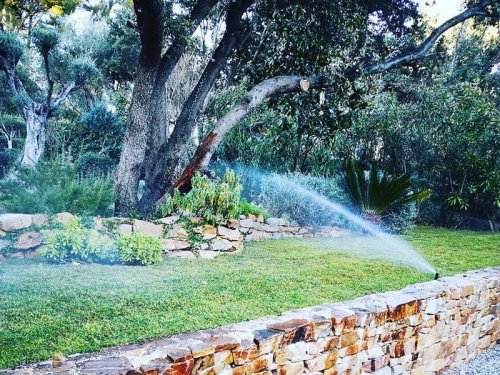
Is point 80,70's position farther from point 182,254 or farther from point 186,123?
point 182,254

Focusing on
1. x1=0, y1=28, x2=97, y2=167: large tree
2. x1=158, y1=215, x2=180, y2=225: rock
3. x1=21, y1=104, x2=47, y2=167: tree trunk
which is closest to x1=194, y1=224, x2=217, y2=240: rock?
x1=158, y1=215, x2=180, y2=225: rock

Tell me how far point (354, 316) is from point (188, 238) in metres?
2.99

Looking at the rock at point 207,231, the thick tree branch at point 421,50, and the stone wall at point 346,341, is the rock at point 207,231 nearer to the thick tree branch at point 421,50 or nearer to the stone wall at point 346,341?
the stone wall at point 346,341

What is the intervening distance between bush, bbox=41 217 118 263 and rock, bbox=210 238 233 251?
4.91ft

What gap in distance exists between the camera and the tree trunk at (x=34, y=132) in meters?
11.1

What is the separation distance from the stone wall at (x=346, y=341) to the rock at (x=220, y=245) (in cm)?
265

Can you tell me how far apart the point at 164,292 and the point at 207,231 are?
216cm

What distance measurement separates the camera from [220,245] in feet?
19.1

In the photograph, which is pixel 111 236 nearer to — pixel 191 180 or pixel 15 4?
pixel 191 180

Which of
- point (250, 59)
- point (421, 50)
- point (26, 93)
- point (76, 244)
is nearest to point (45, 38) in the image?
point (26, 93)

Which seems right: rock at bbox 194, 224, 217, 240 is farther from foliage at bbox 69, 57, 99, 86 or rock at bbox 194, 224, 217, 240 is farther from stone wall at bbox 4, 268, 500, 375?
foliage at bbox 69, 57, 99, 86

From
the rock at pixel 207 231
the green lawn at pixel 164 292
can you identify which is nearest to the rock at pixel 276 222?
the green lawn at pixel 164 292

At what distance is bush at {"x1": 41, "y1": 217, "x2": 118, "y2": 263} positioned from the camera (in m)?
4.44

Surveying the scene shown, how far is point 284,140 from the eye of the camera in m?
9.26
